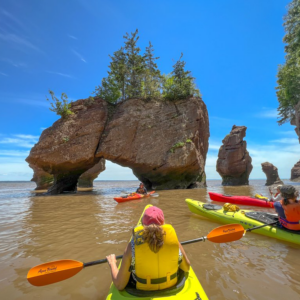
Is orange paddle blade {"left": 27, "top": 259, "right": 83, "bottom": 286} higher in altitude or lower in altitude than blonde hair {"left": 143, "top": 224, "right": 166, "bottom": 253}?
lower

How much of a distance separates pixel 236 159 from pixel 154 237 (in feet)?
107

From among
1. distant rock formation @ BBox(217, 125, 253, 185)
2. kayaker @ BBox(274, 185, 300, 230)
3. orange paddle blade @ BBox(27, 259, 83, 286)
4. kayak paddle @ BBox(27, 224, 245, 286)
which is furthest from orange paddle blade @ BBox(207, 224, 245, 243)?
distant rock formation @ BBox(217, 125, 253, 185)

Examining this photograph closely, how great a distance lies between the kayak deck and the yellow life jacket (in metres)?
3.90

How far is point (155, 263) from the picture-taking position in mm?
1980

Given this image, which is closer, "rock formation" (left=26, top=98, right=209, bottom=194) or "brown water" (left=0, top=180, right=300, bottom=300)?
"brown water" (left=0, top=180, right=300, bottom=300)

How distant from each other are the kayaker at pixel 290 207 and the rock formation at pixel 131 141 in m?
14.2

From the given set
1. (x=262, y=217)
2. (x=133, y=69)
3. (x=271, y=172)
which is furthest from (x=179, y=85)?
(x=271, y=172)

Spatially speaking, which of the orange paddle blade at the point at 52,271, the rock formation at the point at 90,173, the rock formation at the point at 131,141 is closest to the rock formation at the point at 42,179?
the rock formation at the point at 90,173

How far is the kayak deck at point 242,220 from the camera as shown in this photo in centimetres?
444

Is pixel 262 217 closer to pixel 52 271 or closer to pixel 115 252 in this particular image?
pixel 115 252

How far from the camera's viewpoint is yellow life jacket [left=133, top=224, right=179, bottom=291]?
1.97 metres

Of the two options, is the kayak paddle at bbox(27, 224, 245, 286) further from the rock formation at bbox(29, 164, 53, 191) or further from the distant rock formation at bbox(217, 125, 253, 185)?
the distant rock formation at bbox(217, 125, 253, 185)

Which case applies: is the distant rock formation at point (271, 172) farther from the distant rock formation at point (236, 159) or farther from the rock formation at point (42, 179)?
the rock formation at point (42, 179)

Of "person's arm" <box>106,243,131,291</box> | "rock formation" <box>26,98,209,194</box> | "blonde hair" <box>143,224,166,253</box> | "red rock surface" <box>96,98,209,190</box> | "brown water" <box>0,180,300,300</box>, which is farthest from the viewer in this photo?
"red rock surface" <box>96,98,209,190</box>
